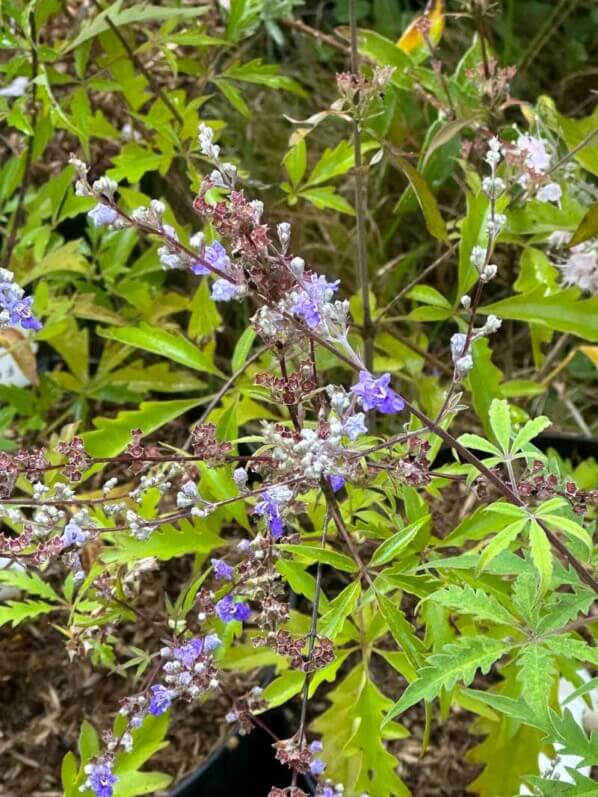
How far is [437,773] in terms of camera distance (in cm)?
124

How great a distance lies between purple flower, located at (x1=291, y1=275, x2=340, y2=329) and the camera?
0.61m

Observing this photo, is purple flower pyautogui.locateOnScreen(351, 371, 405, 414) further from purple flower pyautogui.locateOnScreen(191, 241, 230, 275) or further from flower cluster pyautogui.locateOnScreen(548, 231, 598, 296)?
flower cluster pyautogui.locateOnScreen(548, 231, 598, 296)

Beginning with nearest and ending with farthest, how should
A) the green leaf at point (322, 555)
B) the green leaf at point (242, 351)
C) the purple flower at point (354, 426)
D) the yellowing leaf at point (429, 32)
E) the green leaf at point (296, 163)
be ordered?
the purple flower at point (354, 426), the green leaf at point (322, 555), the green leaf at point (242, 351), the green leaf at point (296, 163), the yellowing leaf at point (429, 32)

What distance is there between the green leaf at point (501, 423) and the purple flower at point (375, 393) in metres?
0.08

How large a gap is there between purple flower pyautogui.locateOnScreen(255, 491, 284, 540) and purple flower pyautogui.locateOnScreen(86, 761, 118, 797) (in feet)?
0.83

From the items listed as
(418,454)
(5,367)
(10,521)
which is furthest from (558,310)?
(5,367)

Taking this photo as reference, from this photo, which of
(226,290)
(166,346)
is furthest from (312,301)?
(166,346)

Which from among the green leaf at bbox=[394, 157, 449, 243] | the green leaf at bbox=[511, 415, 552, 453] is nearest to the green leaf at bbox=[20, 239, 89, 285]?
the green leaf at bbox=[394, 157, 449, 243]

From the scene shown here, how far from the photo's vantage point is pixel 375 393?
0.62m

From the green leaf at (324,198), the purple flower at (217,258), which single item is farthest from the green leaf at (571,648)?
the green leaf at (324,198)

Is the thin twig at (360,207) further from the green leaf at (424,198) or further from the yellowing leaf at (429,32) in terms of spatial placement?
the yellowing leaf at (429,32)

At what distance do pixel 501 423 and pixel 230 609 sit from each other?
294mm

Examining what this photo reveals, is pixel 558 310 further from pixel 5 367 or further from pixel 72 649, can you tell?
pixel 5 367

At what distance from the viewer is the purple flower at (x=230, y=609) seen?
2.58 feet
